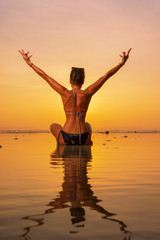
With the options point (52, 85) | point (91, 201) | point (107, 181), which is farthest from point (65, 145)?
point (91, 201)

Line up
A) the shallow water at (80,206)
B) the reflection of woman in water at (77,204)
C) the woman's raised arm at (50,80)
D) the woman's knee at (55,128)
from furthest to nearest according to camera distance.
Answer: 1. the woman's knee at (55,128)
2. the woman's raised arm at (50,80)
3. the reflection of woman in water at (77,204)
4. the shallow water at (80,206)

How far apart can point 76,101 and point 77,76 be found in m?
0.82

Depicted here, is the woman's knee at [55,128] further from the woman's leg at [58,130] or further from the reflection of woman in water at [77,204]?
the reflection of woman in water at [77,204]

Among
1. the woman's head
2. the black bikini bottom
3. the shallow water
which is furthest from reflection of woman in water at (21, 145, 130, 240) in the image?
the woman's head

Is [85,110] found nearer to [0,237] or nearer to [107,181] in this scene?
[107,181]

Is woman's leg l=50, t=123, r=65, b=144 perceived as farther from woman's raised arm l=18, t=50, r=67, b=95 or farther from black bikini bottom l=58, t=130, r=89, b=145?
woman's raised arm l=18, t=50, r=67, b=95

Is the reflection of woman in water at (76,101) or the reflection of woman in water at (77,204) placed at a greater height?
the reflection of woman in water at (76,101)

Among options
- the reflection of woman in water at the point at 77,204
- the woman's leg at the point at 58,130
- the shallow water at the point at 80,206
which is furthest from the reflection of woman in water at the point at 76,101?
the reflection of woman in water at the point at 77,204

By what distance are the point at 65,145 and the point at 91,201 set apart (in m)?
8.49

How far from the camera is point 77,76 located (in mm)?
11031

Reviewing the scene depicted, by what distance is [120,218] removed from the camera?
8.33 ft

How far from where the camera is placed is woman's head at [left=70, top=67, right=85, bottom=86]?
11047 millimetres

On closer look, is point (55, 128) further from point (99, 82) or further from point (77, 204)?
point (77, 204)

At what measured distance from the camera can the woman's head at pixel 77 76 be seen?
435 inches
